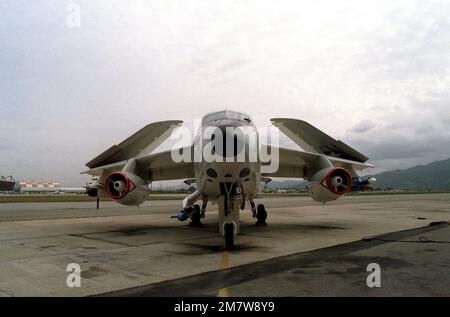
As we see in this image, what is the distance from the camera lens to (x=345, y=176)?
1262 centimetres

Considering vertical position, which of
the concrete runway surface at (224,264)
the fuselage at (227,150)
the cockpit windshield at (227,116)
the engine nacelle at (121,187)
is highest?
the cockpit windshield at (227,116)

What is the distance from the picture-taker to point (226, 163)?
893 cm

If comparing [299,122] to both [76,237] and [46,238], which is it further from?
[46,238]

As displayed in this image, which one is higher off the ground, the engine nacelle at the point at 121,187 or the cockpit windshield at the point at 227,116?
the cockpit windshield at the point at 227,116

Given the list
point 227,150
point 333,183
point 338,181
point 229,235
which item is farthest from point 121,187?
point 338,181

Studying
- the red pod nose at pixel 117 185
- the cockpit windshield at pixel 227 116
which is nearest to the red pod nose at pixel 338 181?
the cockpit windshield at pixel 227 116

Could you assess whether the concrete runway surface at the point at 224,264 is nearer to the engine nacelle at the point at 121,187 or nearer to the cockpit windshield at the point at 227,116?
the engine nacelle at the point at 121,187

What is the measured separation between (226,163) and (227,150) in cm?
43

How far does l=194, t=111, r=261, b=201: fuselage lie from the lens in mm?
8680

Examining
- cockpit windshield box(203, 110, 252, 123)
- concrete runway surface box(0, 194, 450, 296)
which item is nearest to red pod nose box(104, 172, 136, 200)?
concrete runway surface box(0, 194, 450, 296)

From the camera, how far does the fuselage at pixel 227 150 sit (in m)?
8.68

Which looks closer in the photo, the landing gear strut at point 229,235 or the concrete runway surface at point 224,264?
the concrete runway surface at point 224,264
